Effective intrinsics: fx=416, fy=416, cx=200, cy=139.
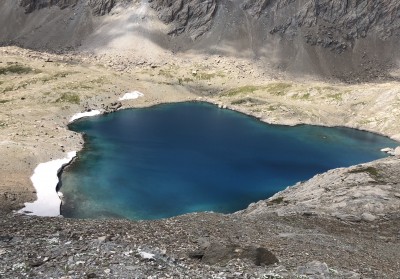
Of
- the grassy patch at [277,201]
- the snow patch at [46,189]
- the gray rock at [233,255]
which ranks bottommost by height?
the snow patch at [46,189]

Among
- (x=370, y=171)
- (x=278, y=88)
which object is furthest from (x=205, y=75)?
(x=370, y=171)

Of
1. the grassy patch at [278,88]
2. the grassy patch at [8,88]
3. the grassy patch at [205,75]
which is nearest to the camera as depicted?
the grassy patch at [8,88]

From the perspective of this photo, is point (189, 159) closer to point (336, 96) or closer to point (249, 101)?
point (249, 101)

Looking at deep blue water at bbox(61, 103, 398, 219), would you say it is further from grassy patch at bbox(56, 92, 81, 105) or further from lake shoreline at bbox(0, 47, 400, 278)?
grassy patch at bbox(56, 92, 81, 105)

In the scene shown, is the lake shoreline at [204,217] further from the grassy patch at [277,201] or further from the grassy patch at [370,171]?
the grassy patch at [277,201]

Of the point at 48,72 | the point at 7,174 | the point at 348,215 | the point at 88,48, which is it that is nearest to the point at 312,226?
the point at 348,215

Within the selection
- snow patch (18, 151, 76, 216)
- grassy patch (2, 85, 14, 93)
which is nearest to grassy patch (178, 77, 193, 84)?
grassy patch (2, 85, 14, 93)

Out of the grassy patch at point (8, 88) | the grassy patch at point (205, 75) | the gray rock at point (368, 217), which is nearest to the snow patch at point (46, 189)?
the gray rock at point (368, 217)
